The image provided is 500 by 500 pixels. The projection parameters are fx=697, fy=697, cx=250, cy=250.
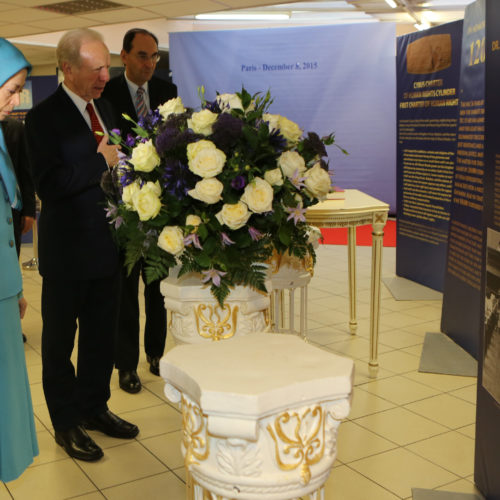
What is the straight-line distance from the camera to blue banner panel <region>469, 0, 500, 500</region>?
2.39m

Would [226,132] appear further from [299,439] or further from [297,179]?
[299,439]

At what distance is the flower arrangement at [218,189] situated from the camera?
2.34 meters

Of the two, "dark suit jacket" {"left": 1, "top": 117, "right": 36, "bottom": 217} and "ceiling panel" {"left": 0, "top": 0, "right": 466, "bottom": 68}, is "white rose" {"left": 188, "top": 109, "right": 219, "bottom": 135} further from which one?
"ceiling panel" {"left": 0, "top": 0, "right": 466, "bottom": 68}

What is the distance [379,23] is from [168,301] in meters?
9.05

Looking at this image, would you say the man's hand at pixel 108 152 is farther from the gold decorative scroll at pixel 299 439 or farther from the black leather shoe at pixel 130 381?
the gold decorative scroll at pixel 299 439

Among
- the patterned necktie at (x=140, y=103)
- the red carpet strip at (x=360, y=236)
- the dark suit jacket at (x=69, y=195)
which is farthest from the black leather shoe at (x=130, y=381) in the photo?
the red carpet strip at (x=360, y=236)

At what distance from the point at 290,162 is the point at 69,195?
0.98 metres

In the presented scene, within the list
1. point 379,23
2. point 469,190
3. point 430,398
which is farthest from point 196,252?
point 379,23

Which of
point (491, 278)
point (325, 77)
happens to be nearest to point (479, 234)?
point (491, 278)

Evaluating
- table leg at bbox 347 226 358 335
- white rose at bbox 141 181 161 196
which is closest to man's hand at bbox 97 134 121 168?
white rose at bbox 141 181 161 196

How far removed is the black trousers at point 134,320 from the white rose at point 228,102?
1355mm

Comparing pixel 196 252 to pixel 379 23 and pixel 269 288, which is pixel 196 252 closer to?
pixel 269 288

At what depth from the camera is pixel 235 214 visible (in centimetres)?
232

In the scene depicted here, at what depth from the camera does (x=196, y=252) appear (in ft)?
8.02
